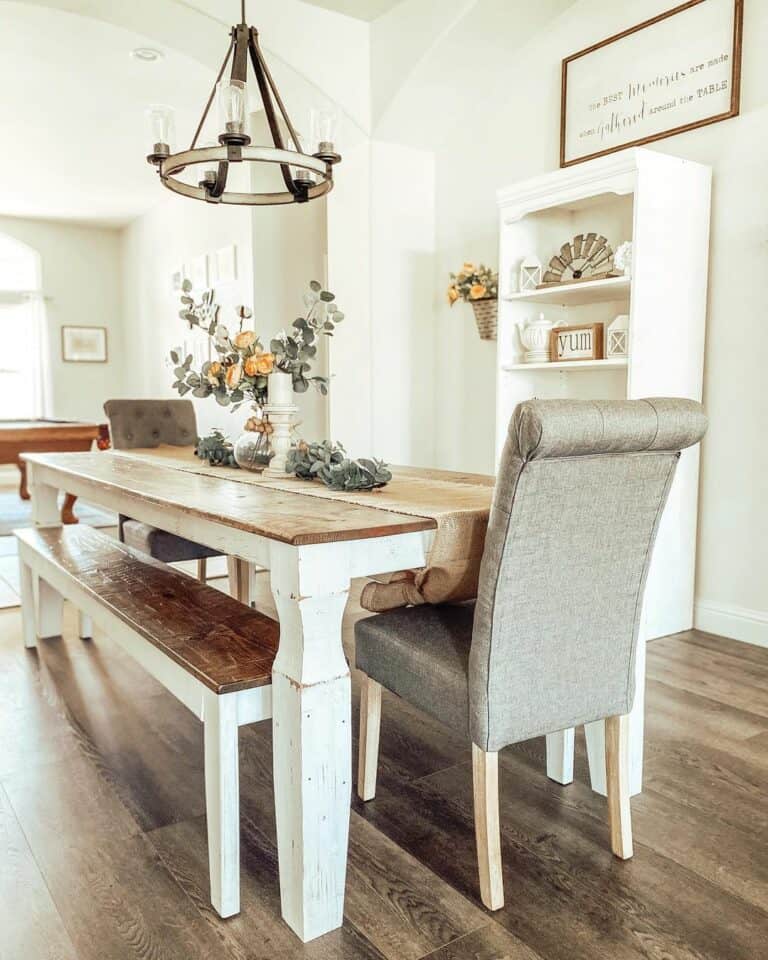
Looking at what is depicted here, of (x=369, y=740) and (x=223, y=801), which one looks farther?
(x=369, y=740)

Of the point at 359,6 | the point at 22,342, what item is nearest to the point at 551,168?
the point at 359,6

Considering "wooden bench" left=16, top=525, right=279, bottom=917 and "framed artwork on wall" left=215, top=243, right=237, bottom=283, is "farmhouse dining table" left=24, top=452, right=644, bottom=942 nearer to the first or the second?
"wooden bench" left=16, top=525, right=279, bottom=917

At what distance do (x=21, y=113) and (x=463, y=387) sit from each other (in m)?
3.58

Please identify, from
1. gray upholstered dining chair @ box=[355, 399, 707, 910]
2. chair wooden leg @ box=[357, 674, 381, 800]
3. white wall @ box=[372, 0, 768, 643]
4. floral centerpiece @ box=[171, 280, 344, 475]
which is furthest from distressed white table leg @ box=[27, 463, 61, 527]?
gray upholstered dining chair @ box=[355, 399, 707, 910]

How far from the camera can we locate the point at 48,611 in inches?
125

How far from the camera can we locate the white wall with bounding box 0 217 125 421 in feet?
27.8

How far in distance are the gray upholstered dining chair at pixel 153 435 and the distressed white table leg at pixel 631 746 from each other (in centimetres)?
179

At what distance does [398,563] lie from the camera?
1515 mm

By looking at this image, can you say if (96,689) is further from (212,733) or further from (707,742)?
(707,742)

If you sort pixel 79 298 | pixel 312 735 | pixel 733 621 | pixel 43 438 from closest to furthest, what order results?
pixel 312 735, pixel 733 621, pixel 43 438, pixel 79 298

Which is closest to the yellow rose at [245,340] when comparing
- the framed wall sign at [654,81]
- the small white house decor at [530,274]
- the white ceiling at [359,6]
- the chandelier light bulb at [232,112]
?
the chandelier light bulb at [232,112]

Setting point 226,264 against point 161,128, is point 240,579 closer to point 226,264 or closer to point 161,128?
point 161,128

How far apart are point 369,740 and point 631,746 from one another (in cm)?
63

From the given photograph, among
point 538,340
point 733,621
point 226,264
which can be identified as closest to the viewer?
point 733,621
